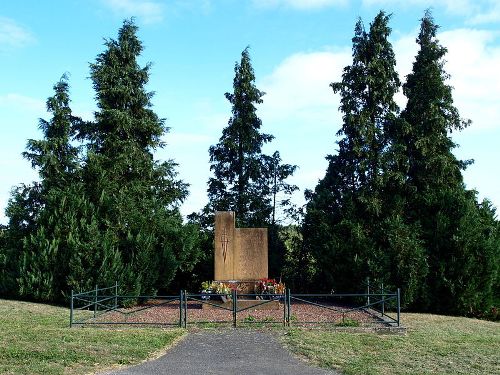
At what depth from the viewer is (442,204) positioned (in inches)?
784

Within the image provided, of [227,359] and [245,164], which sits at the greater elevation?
[245,164]

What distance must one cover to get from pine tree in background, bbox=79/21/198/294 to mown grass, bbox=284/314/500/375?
856 centimetres

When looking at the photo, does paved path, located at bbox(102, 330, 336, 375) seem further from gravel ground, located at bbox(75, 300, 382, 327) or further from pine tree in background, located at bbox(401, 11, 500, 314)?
pine tree in background, located at bbox(401, 11, 500, 314)

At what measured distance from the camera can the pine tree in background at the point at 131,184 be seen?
19875 millimetres

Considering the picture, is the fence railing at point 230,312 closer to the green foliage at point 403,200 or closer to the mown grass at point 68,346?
the mown grass at point 68,346

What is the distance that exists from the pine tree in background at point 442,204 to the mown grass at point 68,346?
1062 centimetres

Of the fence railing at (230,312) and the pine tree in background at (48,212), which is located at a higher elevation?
the pine tree in background at (48,212)

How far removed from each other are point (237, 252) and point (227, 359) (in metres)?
8.73

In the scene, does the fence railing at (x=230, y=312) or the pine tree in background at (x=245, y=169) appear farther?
the pine tree in background at (x=245, y=169)

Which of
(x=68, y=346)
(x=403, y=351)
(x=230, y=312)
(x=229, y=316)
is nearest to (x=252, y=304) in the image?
(x=230, y=312)

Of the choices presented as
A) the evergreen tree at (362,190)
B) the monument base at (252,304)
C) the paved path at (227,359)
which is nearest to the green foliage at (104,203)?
the monument base at (252,304)

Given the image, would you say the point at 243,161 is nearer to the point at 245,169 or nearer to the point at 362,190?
the point at 245,169

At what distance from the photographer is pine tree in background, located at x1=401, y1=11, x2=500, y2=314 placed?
1912cm

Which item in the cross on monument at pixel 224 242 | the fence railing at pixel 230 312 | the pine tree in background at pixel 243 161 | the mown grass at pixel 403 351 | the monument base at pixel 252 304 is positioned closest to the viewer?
the mown grass at pixel 403 351
